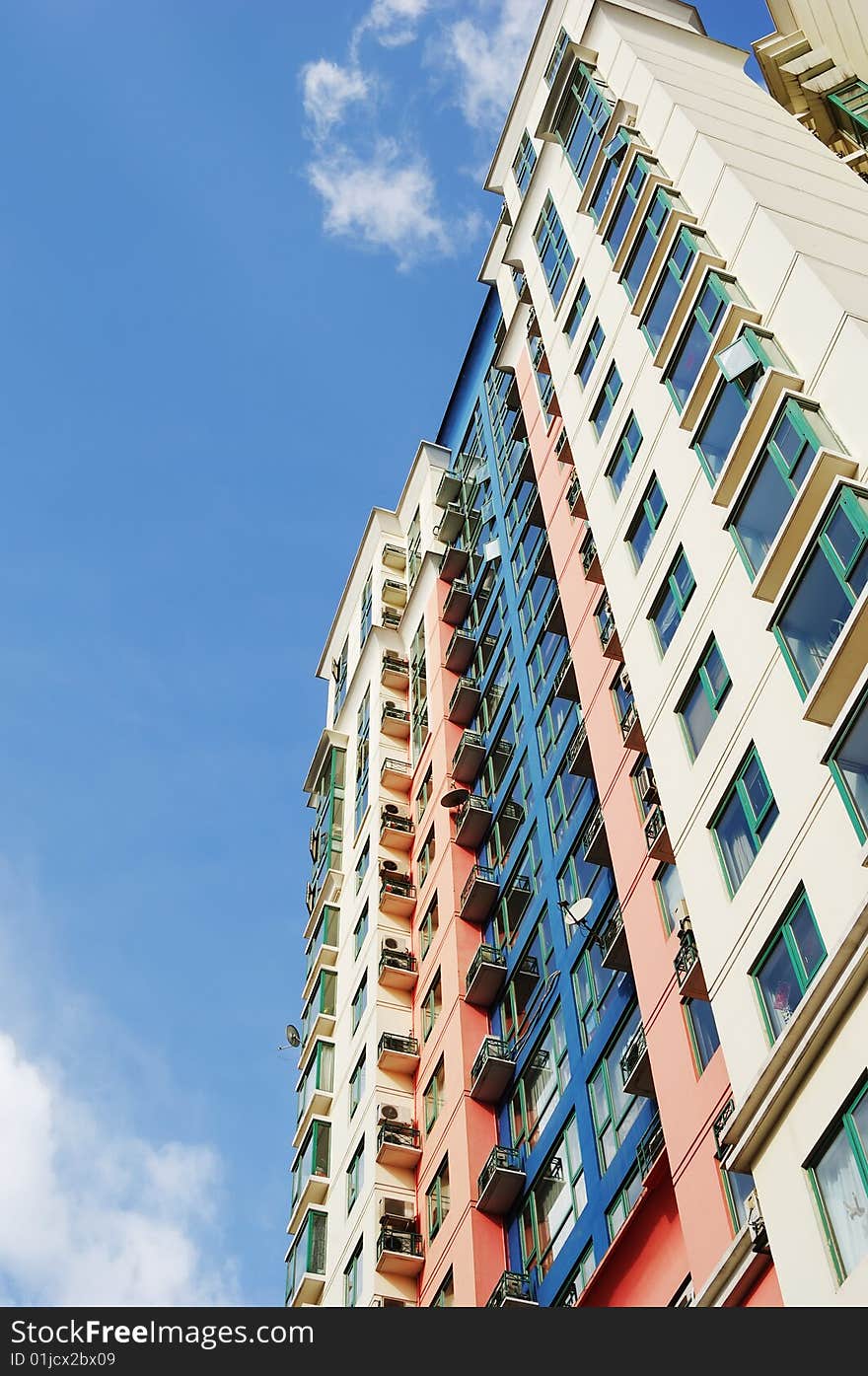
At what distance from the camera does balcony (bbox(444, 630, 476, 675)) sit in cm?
4297

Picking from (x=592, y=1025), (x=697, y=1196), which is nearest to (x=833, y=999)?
(x=697, y=1196)

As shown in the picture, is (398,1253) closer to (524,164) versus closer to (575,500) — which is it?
(575,500)

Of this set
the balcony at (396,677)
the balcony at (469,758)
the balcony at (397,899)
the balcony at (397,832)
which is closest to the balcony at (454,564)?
the balcony at (396,677)

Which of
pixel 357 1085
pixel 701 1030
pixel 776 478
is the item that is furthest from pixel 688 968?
pixel 357 1085

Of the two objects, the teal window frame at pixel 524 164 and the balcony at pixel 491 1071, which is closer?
the balcony at pixel 491 1071

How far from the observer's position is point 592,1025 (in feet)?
89.0

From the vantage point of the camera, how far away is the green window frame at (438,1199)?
1216 inches

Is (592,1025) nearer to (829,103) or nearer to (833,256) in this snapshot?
(833,256)

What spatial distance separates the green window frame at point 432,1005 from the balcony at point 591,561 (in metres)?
10.8

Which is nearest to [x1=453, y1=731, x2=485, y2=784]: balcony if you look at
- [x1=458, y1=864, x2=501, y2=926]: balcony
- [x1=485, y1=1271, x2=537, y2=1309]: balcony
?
[x1=458, y1=864, x2=501, y2=926]: balcony

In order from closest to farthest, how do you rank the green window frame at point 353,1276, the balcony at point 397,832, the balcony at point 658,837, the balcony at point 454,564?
the balcony at point 658,837 → the green window frame at point 353,1276 → the balcony at point 397,832 → the balcony at point 454,564

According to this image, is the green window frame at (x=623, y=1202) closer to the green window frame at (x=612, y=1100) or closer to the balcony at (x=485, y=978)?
the green window frame at (x=612, y=1100)

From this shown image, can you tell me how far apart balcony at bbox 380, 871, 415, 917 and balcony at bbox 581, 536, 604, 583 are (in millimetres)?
11807

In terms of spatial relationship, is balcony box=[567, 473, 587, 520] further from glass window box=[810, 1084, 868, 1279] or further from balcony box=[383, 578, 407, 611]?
glass window box=[810, 1084, 868, 1279]
